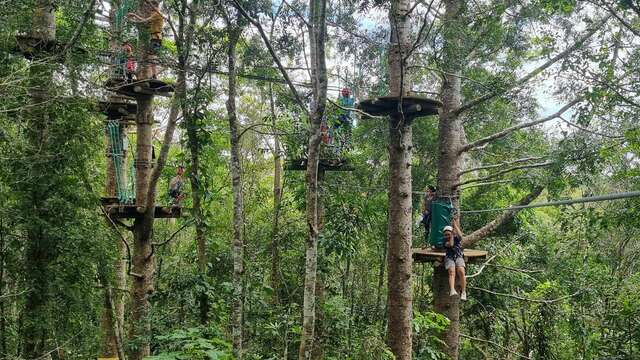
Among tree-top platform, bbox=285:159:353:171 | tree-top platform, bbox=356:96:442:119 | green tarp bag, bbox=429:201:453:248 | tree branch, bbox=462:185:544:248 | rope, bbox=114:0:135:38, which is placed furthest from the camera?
tree-top platform, bbox=285:159:353:171

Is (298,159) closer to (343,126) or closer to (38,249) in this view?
(343,126)

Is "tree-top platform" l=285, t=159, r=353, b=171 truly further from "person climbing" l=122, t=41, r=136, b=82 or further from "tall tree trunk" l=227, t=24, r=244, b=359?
"person climbing" l=122, t=41, r=136, b=82

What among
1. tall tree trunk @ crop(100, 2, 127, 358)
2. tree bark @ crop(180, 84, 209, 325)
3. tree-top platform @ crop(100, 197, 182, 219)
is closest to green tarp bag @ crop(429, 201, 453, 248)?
tree bark @ crop(180, 84, 209, 325)

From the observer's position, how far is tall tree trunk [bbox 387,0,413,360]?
4883 mm

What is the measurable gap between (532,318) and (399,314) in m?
5.29

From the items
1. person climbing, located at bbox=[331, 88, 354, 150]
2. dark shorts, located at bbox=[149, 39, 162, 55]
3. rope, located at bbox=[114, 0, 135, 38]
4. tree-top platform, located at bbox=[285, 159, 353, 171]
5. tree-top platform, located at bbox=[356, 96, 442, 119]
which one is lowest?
tree-top platform, located at bbox=[285, 159, 353, 171]

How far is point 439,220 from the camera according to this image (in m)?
6.21

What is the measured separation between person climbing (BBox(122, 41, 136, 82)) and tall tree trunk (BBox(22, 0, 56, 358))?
2.80ft

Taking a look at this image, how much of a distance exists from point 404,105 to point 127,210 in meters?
3.51

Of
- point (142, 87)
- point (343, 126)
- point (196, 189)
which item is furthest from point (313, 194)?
point (343, 126)

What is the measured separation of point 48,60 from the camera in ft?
14.5

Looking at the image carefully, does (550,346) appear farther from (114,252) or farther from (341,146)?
(114,252)

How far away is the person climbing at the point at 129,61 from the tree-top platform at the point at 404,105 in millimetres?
2572

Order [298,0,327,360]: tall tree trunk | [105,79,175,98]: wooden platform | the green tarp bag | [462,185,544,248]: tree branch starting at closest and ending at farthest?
[298,0,327,360]: tall tree trunk → [105,79,175,98]: wooden platform → the green tarp bag → [462,185,544,248]: tree branch
